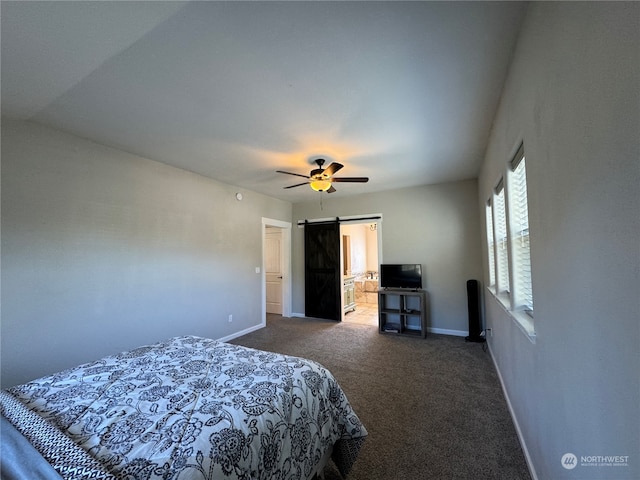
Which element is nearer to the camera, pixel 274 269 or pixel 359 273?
pixel 274 269

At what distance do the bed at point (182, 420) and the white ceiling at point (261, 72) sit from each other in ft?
6.43

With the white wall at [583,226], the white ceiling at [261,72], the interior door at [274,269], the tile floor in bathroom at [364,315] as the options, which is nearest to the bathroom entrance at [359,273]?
the tile floor in bathroom at [364,315]

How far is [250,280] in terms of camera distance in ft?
16.0

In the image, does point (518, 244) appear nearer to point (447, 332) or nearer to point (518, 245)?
point (518, 245)

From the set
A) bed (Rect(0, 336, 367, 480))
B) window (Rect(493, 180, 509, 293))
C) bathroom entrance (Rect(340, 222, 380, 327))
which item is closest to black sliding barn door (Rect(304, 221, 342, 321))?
bathroom entrance (Rect(340, 222, 380, 327))

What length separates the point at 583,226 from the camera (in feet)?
2.97

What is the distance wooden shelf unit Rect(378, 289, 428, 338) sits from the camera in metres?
4.47

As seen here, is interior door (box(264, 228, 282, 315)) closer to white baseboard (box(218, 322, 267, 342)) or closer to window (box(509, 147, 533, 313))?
white baseboard (box(218, 322, 267, 342))

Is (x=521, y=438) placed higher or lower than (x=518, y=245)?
lower

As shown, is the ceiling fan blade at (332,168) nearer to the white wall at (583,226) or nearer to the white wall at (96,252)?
the white wall at (583,226)

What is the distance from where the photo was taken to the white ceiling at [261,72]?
138 centimetres

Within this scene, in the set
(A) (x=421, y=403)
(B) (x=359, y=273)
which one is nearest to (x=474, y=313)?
(A) (x=421, y=403)

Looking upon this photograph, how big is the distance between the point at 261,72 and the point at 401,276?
13.1ft

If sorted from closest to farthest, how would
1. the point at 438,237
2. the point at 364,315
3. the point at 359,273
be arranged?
1. the point at 438,237
2. the point at 364,315
3. the point at 359,273
